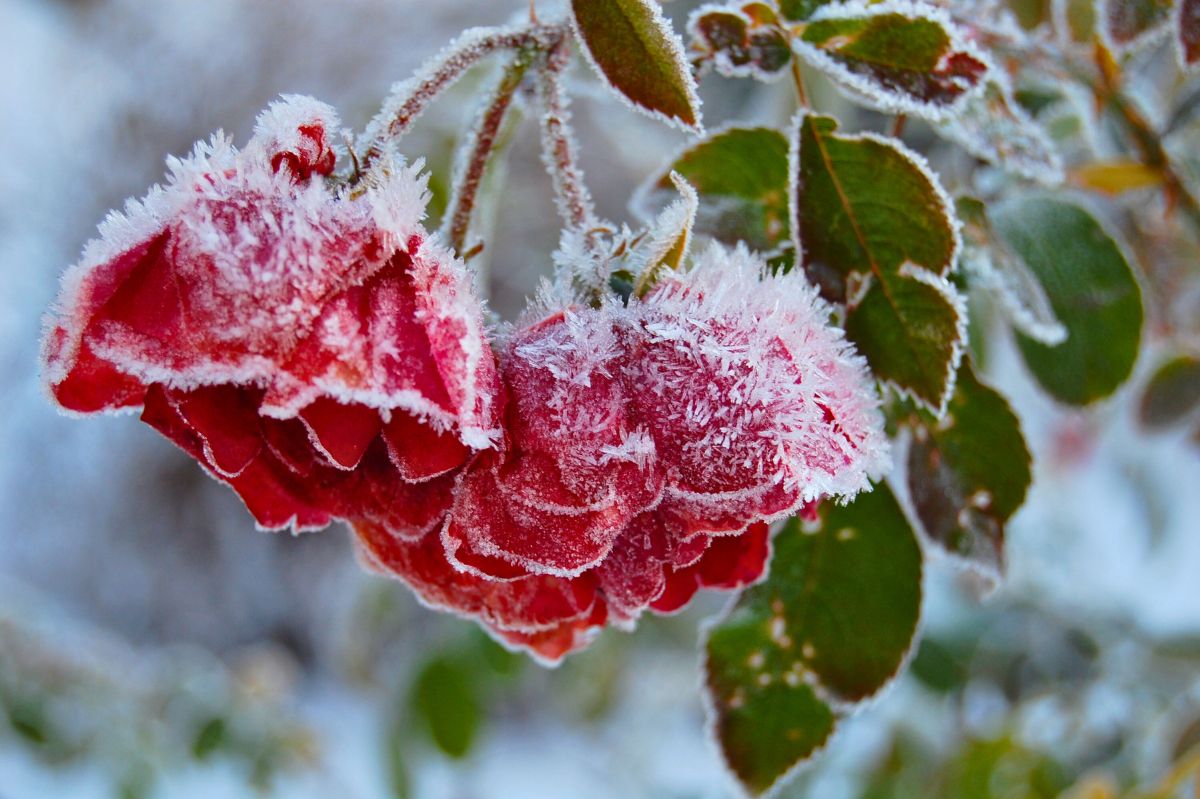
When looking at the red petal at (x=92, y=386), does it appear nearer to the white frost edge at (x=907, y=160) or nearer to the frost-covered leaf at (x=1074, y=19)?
the white frost edge at (x=907, y=160)

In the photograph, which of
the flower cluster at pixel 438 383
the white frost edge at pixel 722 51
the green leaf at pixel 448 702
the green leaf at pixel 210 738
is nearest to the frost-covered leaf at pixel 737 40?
the white frost edge at pixel 722 51

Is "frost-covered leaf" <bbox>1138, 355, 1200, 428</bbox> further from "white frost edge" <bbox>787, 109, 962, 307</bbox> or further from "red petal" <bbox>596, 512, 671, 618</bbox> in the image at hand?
"red petal" <bbox>596, 512, 671, 618</bbox>

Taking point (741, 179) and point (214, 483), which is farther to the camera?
point (214, 483)

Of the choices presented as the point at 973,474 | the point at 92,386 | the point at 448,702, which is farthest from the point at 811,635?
the point at 448,702

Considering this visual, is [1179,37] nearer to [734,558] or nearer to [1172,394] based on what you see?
[734,558]

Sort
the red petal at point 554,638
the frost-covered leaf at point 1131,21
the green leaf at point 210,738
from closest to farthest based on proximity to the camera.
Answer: the red petal at point 554,638, the frost-covered leaf at point 1131,21, the green leaf at point 210,738

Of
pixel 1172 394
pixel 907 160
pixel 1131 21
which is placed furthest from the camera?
pixel 1172 394

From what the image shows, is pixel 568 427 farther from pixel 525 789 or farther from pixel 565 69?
pixel 525 789
